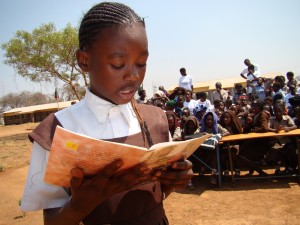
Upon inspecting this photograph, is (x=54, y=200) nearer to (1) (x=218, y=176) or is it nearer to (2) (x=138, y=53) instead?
(2) (x=138, y=53)

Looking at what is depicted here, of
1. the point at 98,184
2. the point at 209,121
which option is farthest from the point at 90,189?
the point at 209,121

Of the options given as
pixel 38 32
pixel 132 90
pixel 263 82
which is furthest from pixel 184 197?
pixel 38 32

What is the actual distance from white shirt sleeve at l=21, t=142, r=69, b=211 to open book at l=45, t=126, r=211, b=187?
10 centimetres

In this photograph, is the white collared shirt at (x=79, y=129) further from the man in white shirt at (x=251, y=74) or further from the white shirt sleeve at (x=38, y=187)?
the man in white shirt at (x=251, y=74)

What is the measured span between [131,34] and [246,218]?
3549mm

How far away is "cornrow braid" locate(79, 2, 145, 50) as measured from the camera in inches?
44.1

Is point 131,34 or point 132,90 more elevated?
point 131,34

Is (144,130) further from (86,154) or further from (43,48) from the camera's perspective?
(43,48)

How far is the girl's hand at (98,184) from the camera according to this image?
90 cm

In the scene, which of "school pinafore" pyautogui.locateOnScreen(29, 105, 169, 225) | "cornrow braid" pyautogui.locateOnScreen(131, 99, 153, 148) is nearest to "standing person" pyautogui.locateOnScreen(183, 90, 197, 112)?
"cornrow braid" pyautogui.locateOnScreen(131, 99, 153, 148)

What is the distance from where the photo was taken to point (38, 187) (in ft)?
3.34

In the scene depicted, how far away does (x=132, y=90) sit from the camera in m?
1.15

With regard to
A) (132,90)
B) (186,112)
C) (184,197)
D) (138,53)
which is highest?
(138,53)

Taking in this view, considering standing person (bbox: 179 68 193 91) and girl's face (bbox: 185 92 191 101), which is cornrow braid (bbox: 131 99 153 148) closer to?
girl's face (bbox: 185 92 191 101)
